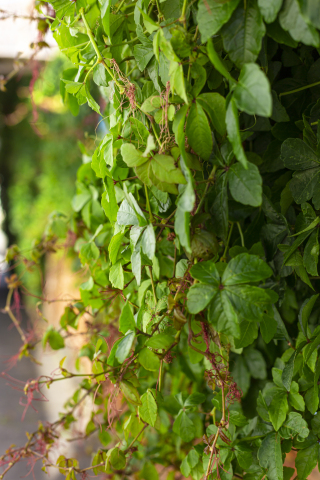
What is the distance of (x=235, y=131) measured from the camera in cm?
30

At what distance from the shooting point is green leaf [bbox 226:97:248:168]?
0.97 feet

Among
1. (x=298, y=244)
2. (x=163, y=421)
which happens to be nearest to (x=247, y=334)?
(x=298, y=244)

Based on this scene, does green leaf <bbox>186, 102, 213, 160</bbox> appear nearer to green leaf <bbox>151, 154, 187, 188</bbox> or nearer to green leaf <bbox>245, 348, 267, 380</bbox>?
green leaf <bbox>151, 154, 187, 188</bbox>

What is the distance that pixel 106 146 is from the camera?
431 millimetres

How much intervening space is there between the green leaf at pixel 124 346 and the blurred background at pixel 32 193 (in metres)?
1.18

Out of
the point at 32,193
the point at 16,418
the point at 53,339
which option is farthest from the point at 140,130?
the point at 32,193

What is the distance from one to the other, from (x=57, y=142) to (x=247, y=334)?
9.45 ft

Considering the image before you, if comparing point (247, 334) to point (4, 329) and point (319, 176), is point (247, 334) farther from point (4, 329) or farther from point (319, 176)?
point (4, 329)

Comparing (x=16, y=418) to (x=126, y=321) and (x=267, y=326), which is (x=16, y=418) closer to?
(x=126, y=321)

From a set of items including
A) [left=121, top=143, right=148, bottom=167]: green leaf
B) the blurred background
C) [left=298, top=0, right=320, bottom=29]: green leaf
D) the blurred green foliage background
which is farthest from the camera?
the blurred green foliage background

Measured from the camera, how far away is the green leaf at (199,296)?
1.13ft

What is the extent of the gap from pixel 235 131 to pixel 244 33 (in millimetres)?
92

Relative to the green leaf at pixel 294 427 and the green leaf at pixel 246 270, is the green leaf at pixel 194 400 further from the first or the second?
the green leaf at pixel 246 270

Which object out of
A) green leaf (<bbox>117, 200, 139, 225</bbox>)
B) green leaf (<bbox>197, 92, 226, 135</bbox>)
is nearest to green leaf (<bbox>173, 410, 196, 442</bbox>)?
green leaf (<bbox>117, 200, 139, 225</bbox>)
